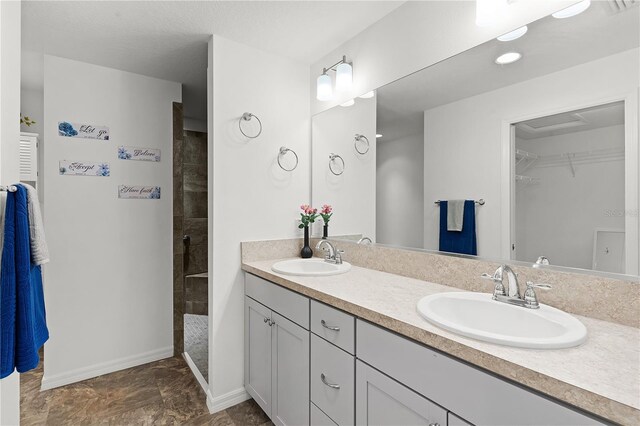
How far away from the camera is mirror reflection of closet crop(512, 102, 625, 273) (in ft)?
3.61

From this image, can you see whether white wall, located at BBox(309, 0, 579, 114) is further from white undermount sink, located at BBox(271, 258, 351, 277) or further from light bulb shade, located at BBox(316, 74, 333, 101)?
white undermount sink, located at BBox(271, 258, 351, 277)

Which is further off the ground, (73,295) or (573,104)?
(573,104)

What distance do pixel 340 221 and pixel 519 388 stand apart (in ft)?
5.25

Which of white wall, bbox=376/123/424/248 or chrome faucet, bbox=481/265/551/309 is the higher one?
white wall, bbox=376/123/424/248

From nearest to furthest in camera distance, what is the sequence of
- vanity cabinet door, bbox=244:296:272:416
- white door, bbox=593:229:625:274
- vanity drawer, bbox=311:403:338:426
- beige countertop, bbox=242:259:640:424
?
beige countertop, bbox=242:259:640:424, white door, bbox=593:229:625:274, vanity drawer, bbox=311:403:338:426, vanity cabinet door, bbox=244:296:272:416

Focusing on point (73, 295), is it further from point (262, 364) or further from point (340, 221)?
point (340, 221)

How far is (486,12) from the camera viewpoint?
4.50 ft

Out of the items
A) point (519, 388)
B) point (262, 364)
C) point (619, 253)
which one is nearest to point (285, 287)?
point (262, 364)

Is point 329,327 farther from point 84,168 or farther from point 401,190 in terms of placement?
point 84,168

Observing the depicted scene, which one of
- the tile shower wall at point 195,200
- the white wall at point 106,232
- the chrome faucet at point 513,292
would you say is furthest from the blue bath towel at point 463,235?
the tile shower wall at point 195,200

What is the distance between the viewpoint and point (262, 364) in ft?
6.33

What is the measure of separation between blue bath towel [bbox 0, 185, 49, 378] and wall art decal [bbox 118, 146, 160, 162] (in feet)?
5.17

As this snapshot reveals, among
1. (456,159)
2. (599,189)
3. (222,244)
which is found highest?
(456,159)

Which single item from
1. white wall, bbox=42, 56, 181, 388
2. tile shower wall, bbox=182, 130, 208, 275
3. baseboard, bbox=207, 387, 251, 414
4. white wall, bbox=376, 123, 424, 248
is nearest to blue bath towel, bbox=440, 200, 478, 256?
white wall, bbox=376, 123, 424, 248
